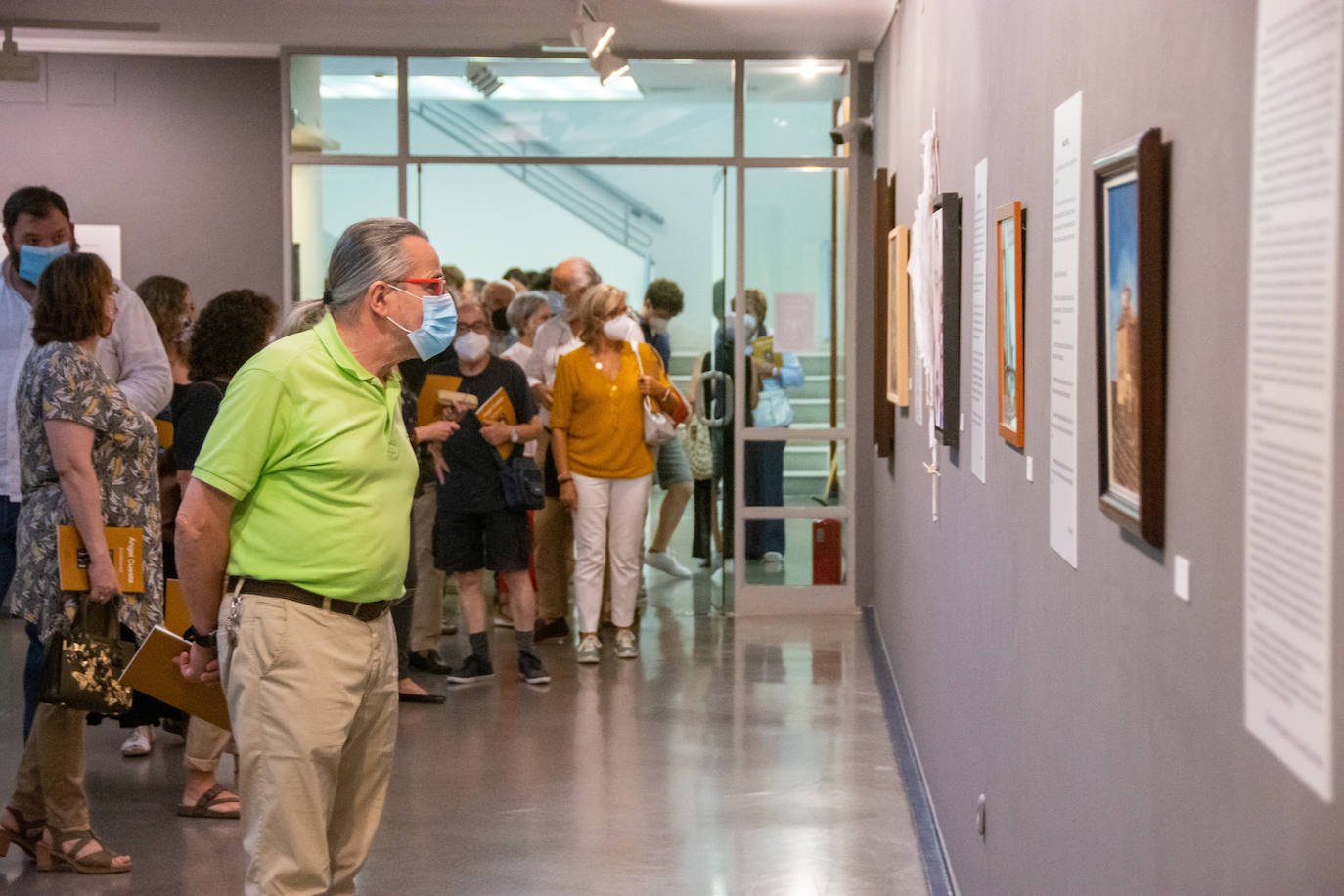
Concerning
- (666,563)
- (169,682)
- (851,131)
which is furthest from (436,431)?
(666,563)

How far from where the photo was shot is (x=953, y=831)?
3926 millimetres

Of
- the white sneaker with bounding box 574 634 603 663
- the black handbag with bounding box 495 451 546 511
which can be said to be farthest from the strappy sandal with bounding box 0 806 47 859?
the white sneaker with bounding box 574 634 603 663

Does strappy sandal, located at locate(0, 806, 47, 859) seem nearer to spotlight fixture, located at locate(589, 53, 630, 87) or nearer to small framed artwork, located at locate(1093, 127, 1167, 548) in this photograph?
small framed artwork, located at locate(1093, 127, 1167, 548)

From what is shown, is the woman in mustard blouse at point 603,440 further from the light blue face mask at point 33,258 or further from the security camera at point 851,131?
the light blue face mask at point 33,258

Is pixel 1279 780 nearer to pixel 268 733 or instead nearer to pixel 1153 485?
pixel 1153 485

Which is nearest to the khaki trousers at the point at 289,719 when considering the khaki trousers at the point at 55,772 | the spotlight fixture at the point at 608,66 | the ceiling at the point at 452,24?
the khaki trousers at the point at 55,772

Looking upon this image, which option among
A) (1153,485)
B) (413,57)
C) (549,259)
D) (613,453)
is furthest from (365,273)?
(549,259)

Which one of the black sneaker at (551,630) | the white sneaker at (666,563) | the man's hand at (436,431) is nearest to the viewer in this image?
the man's hand at (436,431)

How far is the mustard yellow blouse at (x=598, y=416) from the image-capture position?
6727 millimetres

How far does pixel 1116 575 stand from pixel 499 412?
14.3ft

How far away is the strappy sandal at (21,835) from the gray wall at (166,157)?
4870 millimetres

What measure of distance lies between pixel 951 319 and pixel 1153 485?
7.23 feet

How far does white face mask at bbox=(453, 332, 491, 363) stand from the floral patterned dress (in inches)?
85.6

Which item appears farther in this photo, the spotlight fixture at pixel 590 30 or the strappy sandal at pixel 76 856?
the spotlight fixture at pixel 590 30
